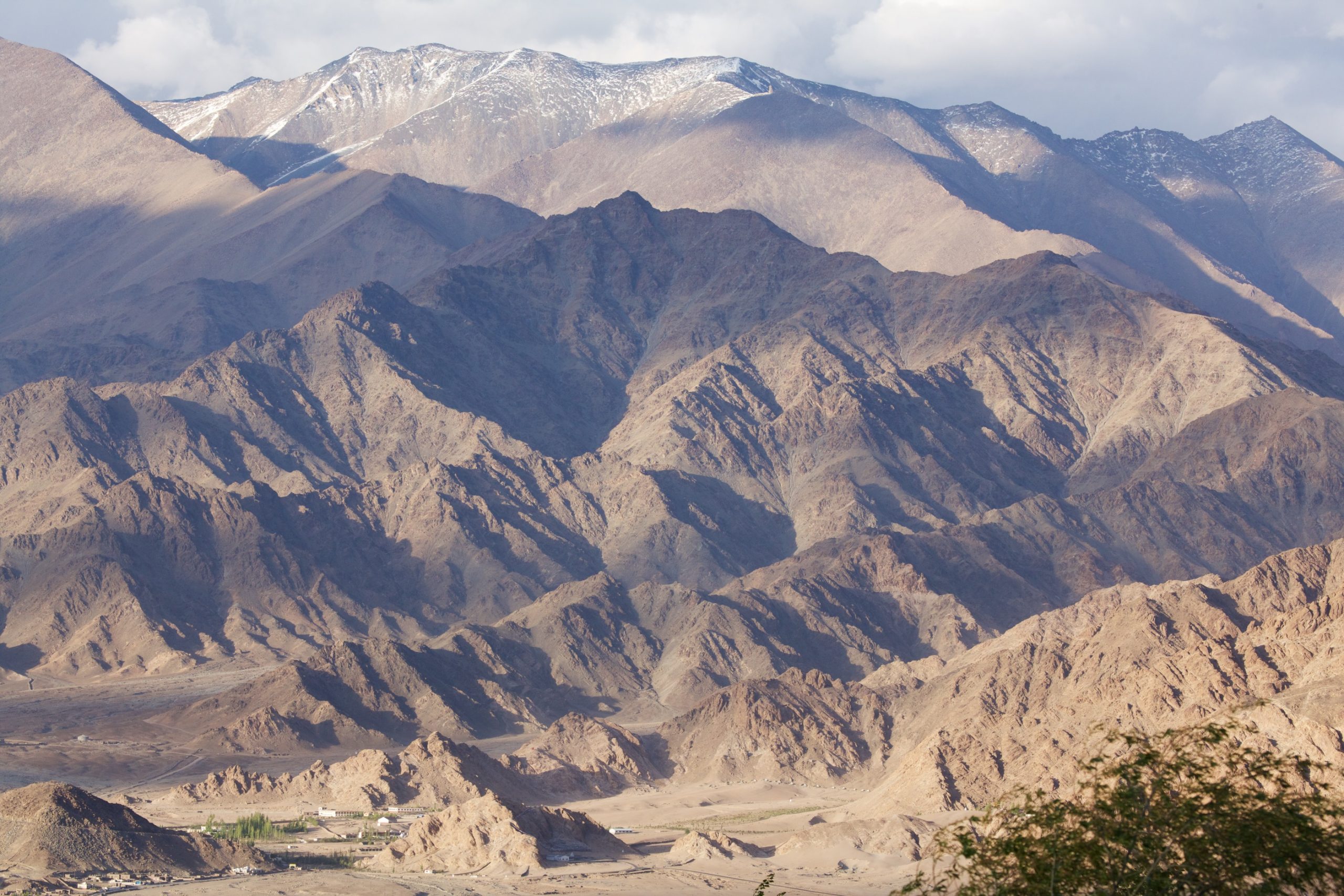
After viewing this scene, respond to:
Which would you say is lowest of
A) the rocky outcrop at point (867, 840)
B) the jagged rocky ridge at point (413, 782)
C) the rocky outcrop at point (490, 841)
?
the rocky outcrop at point (867, 840)

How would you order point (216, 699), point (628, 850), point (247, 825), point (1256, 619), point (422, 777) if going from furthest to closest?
point (216, 699), point (1256, 619), point (422, 777), point (247, 825), point (628, 850)

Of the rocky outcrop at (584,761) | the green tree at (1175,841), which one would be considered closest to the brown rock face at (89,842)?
the rocky outcrop at (584,761)

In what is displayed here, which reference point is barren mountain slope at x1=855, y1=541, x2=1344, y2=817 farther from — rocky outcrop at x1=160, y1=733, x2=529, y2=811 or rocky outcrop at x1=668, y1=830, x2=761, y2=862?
rocky outcrop at x1=160, y1=733, x2=529, y2=811

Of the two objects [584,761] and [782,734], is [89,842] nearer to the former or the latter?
[584,761]

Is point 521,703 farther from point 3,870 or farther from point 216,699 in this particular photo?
point 3,870

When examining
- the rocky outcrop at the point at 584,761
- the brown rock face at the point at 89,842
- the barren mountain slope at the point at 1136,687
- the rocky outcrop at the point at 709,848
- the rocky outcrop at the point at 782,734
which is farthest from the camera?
the rocky outcrop at the point at 782,734

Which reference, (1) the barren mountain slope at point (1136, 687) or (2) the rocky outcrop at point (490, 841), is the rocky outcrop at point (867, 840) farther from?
(2) the rocky outcrop at point (490, 841)

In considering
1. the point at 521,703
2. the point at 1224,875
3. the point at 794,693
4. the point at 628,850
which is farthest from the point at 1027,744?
the point at 1224,875

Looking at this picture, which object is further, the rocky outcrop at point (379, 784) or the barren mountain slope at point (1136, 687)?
the rocky outcrop at point (379, 784)
